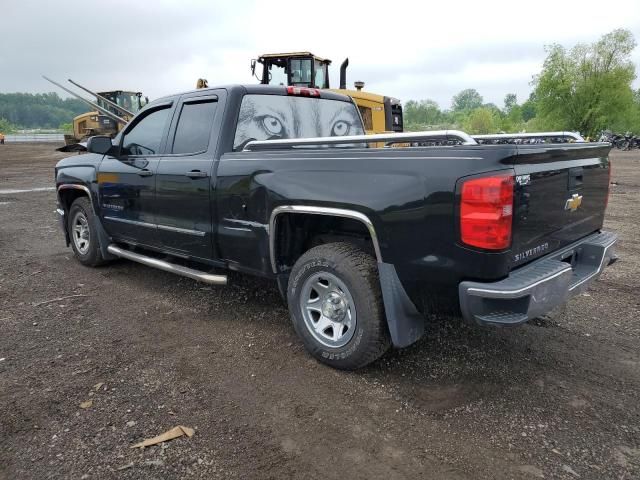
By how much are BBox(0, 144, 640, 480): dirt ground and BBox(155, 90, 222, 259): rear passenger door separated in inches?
26.3

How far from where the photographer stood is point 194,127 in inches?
164

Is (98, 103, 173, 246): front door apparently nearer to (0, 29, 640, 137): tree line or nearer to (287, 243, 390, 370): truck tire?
(287, 243, 390, 370): truck tire

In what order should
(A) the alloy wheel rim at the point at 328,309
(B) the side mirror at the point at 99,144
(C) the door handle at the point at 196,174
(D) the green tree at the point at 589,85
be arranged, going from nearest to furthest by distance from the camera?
1. (A) the alloy wheel rim at the point at 328,309
2. (C) the door handle at the point at 196,174
3. (B) the side mirror at the point at 99,144
4. (D) the green tree at the point at 589,85

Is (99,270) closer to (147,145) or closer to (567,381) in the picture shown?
(147,145)

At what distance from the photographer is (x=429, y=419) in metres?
2.69

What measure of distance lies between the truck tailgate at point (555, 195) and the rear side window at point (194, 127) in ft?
8.17

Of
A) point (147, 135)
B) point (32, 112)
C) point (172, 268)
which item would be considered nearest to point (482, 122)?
point (147, 135)

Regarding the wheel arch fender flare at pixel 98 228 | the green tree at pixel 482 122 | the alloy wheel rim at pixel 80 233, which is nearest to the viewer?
the wheel arch fender flare at pixel 98 228

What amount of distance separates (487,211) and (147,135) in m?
3.47

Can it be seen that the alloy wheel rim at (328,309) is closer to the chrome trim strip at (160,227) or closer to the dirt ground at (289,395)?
the dirt ground at (289,395)

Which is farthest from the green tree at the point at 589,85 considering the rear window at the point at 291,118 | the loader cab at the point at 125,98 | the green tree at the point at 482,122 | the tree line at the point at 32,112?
the tree line at the point at 32,112

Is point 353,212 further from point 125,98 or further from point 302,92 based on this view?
point 125,98

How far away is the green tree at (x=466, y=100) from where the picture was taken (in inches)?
6649

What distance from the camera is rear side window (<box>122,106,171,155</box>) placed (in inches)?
178
